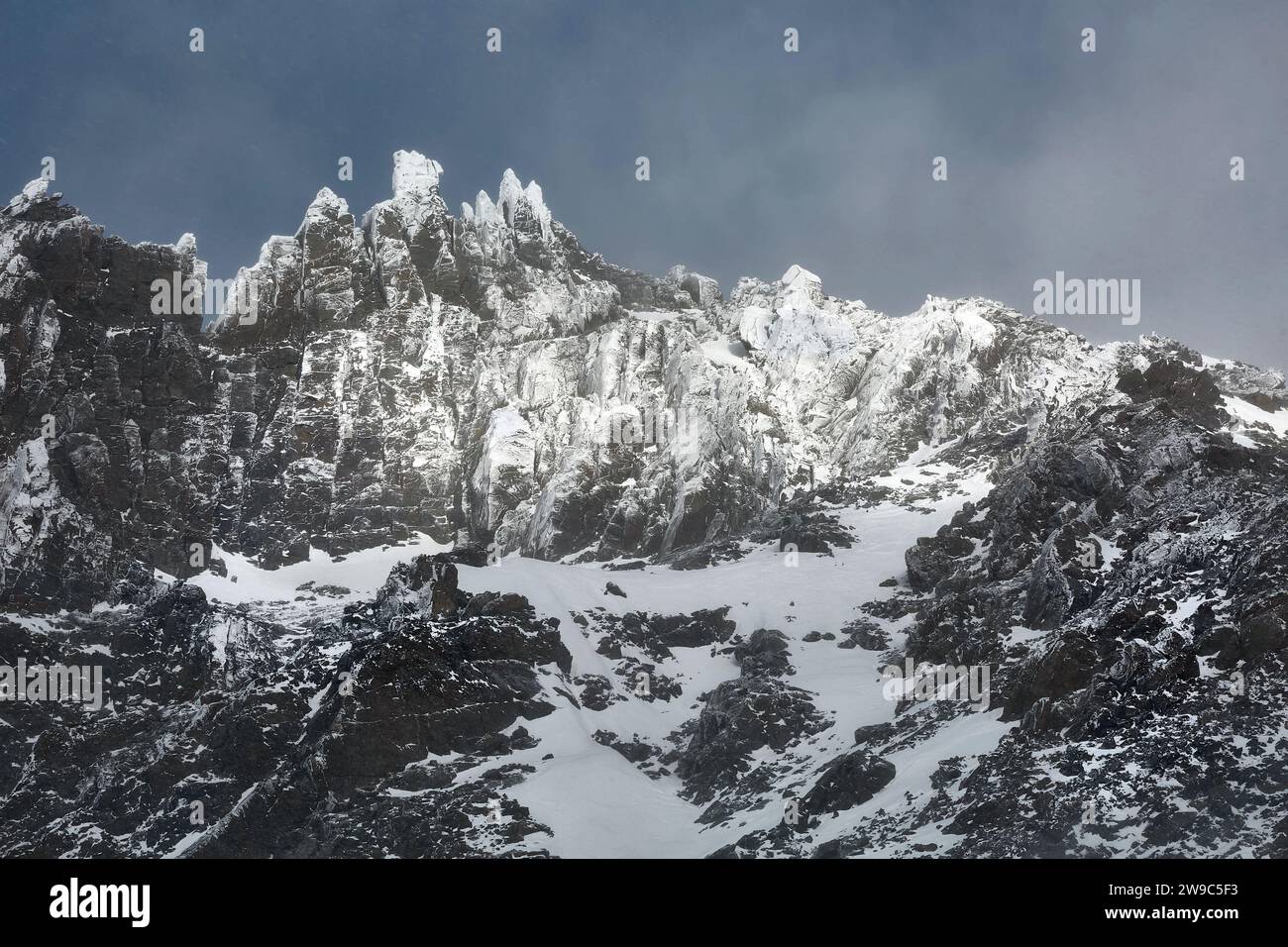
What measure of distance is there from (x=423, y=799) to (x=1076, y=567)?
69584 mm

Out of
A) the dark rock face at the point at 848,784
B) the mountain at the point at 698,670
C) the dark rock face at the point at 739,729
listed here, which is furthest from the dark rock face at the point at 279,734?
the dark rock face at the point at 848,784

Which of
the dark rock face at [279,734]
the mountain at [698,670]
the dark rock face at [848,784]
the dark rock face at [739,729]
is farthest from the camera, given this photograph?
the dark rock face at [739,729]

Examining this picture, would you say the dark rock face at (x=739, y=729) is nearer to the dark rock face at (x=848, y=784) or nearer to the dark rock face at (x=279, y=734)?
the dark rock face at (x=848, y=784)

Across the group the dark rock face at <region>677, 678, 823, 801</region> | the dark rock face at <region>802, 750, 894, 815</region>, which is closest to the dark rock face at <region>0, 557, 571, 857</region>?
the dark rock face at <region>677, 678, 823, 801</region>

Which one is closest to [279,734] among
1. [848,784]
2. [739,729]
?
[739,729]

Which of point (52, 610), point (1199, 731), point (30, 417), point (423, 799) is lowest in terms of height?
point (423, 799)

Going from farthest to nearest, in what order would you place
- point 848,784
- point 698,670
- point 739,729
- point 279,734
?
point 698,670
point 279,734
point 739,729
point 848,784

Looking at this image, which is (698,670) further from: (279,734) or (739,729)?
(279,734)

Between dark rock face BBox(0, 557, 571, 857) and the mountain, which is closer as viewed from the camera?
the mountain

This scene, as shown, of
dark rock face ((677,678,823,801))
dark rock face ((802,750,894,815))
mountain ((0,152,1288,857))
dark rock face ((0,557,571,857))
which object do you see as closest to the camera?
mountain ((0,152,1288,857))

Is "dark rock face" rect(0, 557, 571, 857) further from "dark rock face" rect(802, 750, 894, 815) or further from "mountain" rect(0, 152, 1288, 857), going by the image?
"dark rock face" rect(802, 750, 894, 815)

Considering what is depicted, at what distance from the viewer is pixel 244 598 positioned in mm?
184750
